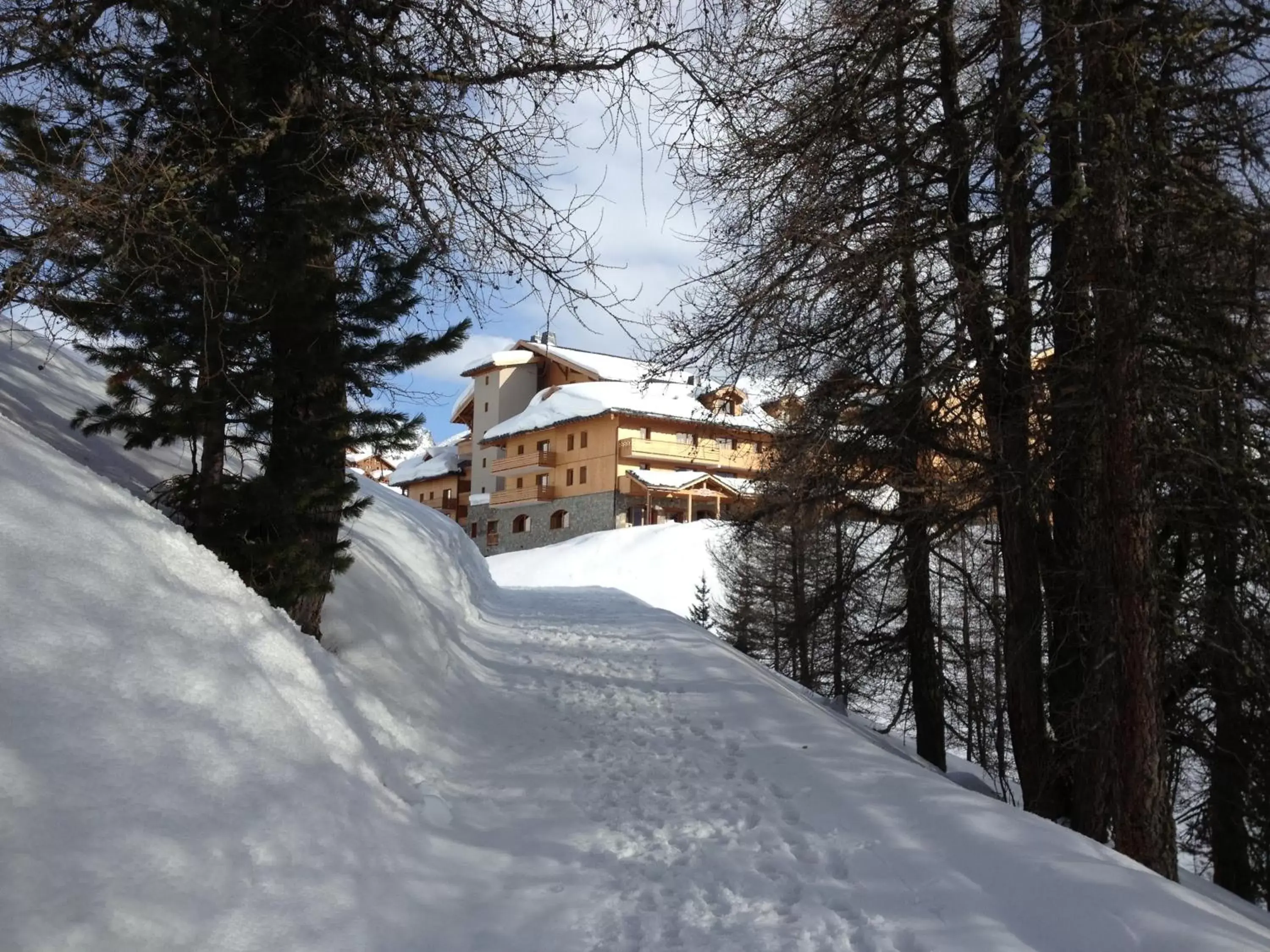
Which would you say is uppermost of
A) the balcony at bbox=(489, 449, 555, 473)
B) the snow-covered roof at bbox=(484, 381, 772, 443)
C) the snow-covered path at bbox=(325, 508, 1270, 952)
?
the snow-covered roof at bbox=(484, 381, 772, 443)

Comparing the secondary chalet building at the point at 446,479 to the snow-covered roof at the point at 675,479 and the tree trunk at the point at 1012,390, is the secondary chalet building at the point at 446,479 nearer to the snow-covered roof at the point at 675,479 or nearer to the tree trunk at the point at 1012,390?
the snow-covered roof at the point at 675,479

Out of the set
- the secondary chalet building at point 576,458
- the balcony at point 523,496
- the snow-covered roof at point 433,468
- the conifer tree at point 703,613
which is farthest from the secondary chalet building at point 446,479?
the conifer tree at point 703,613

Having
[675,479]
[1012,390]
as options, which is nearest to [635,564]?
[675,479]

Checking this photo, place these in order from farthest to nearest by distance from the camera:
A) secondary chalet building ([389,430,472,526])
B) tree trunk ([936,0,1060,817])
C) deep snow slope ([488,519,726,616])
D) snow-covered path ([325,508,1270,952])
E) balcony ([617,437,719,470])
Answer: secondary chalet building ([389,430,472,526]) → balcony ([617,437,719,470]) → deep snow slope ([488,519,726,616]) → tree trunk ([936,0,1060,817]) → snow-covered path ([325,508,1270,952])

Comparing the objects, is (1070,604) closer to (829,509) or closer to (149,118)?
(829,509)

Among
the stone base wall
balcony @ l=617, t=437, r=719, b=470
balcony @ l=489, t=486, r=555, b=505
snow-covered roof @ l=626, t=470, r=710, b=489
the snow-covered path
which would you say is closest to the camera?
the snow-covered path

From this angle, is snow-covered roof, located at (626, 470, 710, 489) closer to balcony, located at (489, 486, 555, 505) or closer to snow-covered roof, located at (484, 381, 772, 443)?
snow-covered roof, located at (484, 381, 772, 443)

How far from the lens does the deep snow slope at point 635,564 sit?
36625 mm

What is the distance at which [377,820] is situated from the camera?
16.2 feet

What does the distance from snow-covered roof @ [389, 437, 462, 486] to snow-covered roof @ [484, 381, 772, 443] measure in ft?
29.9

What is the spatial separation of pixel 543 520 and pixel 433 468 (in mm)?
14798

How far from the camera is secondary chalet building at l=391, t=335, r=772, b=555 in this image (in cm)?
4319

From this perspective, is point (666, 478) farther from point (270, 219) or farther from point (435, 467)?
point (270, 219)

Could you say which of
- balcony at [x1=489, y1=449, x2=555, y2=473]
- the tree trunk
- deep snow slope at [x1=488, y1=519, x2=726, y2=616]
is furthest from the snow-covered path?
balcony at [x1=489, y1=449, x2=555, y2=473]
